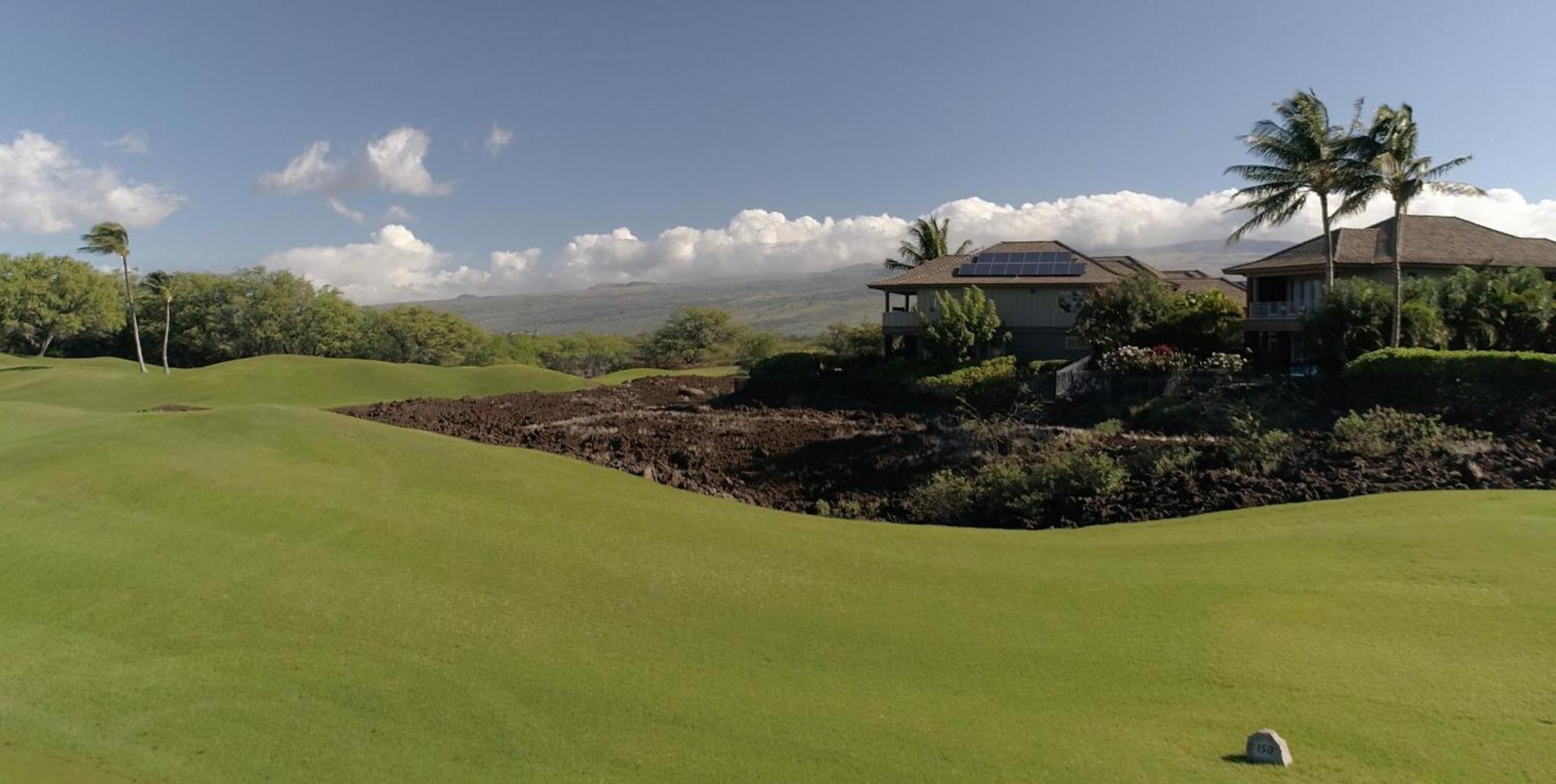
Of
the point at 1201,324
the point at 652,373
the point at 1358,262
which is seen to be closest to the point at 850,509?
the point at 1201,324

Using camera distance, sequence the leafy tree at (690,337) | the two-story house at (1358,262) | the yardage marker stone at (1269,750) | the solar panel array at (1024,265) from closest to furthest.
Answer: the yardage marker stone at (1269,750) → the two-story house at (1358,262) → the solar panel array at (1024,265) → the leafy tree at (690,337)

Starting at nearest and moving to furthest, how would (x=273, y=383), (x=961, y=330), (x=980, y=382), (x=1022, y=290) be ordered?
(x=980, y=382), (x=961, y=330), (x=273, y=383), (x=1022, y=290)

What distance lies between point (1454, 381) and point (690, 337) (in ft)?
214

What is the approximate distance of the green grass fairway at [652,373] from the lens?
53.6 m

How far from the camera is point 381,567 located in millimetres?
9703

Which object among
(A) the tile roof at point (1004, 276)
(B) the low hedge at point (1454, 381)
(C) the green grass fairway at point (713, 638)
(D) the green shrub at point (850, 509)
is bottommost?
(D) the green shrub at point (850, 509)

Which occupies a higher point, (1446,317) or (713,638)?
(1446,317)

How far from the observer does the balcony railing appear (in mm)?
35094

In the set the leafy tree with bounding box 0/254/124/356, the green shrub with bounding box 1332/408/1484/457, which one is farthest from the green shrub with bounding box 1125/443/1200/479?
the leafy tree with bounding box 0/254/124/356

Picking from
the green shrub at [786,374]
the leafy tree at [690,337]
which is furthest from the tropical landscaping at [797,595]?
the leafy tree at [690,337]

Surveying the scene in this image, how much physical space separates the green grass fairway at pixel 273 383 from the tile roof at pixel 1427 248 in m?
35.0

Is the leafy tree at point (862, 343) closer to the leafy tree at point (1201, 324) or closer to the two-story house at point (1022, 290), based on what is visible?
the two-story house at point (1022, 290)

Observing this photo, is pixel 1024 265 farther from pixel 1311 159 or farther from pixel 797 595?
pixel 797 595

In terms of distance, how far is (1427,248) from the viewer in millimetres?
35625
